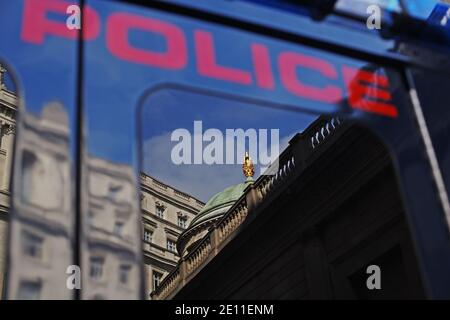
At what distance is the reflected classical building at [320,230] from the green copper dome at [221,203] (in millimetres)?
12475

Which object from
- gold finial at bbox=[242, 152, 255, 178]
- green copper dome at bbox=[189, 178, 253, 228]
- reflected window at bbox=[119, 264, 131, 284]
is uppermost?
green copper dome at bbox=[189, 178, 253, 228]

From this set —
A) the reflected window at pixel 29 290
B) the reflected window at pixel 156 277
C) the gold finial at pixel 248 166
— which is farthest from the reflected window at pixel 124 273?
the reflected window at pixel 156 277

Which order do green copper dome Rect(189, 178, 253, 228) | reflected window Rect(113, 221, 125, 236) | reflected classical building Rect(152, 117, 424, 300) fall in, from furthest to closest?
green copper dome Rect(189, 178, 253, 228) < reflected classical building Rect(152, 117, 424, 300) < reflected window Rect(113, 221, 125, 236)

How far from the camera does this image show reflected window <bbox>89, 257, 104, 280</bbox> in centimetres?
350

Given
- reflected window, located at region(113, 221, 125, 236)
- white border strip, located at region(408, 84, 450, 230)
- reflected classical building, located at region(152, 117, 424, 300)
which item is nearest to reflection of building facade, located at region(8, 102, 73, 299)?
reflected window, located at region(113, 221, 125, 236)

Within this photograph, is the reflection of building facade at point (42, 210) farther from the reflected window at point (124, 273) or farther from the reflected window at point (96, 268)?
the reflected window at point (124, 273)

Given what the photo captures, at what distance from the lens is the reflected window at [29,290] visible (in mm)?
3320

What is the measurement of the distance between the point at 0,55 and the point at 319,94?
2.21 metres

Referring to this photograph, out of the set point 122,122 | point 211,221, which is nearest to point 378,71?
point 122,122

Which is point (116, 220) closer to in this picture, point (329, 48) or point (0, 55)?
point (0, 55)

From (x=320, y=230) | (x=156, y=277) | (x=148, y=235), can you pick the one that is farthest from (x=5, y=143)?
(x=320, y=230)

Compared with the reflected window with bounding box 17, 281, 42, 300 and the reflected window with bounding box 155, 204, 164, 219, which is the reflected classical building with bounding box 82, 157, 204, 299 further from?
the reflected window with bounding box 155, 204, 164, 219

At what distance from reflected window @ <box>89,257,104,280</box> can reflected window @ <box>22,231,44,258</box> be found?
30 centimetres

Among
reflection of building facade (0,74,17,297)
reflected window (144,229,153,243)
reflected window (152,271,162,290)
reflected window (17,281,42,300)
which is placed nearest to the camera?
reflected window (17,281,42,300)
